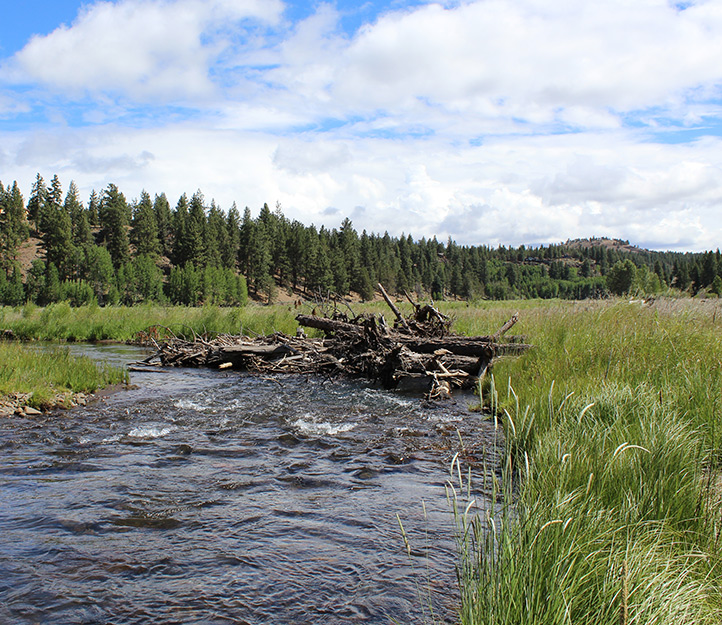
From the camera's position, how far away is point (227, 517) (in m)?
4.72

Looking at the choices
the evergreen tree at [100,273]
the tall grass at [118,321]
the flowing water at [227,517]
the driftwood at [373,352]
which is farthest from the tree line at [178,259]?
the flowing water at [227,517]

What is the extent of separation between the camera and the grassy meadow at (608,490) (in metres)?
2.13

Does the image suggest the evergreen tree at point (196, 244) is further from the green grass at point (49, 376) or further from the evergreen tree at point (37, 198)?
the green grass at point (49, 376)

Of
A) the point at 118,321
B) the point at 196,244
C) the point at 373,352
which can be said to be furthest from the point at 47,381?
the point at 196,244

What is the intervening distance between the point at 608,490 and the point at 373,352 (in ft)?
29.5

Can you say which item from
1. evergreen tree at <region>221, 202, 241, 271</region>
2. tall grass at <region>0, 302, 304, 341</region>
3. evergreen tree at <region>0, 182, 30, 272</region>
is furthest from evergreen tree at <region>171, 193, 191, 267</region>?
tall grass at <region>0, 302, 304, 341</region>

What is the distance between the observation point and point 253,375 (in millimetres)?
14227

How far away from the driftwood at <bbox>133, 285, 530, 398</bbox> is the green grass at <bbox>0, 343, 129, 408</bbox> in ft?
9.89

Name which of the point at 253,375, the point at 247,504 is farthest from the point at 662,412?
the point at 253,375

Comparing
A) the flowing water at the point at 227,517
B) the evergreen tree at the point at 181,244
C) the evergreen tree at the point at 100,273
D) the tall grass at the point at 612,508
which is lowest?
the flowing water at the point at 227,517

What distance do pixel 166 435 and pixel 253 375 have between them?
21.5ft

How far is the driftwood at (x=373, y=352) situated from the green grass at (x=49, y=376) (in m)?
3.02

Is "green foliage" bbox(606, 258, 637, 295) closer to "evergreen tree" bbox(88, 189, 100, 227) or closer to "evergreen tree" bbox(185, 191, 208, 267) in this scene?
"evergreen tree" bbox(185, 191, 208, 267)

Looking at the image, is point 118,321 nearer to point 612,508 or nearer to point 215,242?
point 612,508
